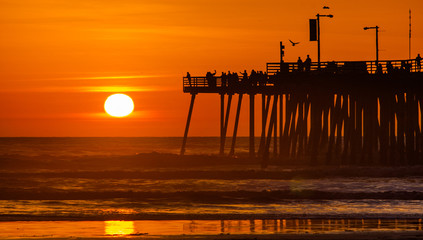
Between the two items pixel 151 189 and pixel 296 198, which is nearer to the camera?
pixel 296 198

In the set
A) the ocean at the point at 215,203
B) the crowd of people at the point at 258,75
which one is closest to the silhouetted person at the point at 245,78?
the crowd of people at the point at 258,75

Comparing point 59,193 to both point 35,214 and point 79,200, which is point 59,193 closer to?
point 79,200

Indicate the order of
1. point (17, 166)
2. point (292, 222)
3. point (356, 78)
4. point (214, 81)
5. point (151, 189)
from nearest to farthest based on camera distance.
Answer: point (292, 222) < point (151, 189) < point (356, 78) < point (214, 81) < point (17, 166)

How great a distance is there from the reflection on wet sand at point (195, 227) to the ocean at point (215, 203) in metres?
0.02

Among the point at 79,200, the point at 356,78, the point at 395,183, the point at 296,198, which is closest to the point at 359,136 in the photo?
the point at 356,78

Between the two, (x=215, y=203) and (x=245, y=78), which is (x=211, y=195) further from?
(x=245, y=78)

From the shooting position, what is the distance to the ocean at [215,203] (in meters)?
22.7

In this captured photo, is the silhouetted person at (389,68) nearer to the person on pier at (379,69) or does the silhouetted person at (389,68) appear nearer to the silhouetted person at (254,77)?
the person on pier at (379,69)

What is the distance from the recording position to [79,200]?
3162 centimetres

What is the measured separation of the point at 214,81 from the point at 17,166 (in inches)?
614

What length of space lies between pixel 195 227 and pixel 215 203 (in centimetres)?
713

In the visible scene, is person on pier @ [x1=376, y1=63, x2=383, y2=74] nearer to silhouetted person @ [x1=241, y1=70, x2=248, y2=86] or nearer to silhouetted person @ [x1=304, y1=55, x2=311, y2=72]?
silhouetted person @ [x1=304, y1=55, x2=311, y2=72]

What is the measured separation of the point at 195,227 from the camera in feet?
75.2

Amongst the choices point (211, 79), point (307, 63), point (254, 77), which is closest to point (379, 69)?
point (307, 63)
